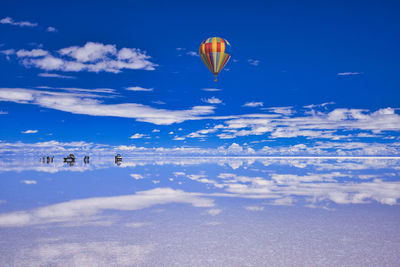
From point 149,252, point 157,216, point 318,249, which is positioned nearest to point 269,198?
point 157,216

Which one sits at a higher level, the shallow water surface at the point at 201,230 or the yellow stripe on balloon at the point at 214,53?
the yellow stripe on balloon at the point at 214,53

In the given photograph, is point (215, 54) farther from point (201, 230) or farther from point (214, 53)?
point (201, 230)

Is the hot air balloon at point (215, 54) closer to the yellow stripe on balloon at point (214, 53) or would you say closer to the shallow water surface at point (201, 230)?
the yellow stripe on balloon at point (214, 53)

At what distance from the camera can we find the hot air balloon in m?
50.6

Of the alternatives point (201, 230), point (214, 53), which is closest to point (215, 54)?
point (214, 53)

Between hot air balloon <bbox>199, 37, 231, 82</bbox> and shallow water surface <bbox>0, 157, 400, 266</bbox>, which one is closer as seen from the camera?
shallow water surface <bbox>0, 157, 400, 266</bbox>

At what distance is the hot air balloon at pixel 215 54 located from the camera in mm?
50562

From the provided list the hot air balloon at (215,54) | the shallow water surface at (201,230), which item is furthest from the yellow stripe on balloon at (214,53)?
the shallow water surface at (201,230)

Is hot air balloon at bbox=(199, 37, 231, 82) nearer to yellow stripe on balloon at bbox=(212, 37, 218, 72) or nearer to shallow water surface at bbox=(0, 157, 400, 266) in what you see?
yellow stripe on balloon at bbox=(212, 37, 218, 72)

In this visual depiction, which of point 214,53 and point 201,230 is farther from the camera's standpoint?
point 214,53

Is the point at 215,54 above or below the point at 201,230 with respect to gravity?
above

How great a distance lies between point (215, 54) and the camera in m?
50.6

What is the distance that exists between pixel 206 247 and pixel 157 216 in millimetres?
3927

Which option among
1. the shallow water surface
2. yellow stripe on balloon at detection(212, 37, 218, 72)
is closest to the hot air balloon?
yellow stripe on balloon at detection(212, 37, 218, 72)
